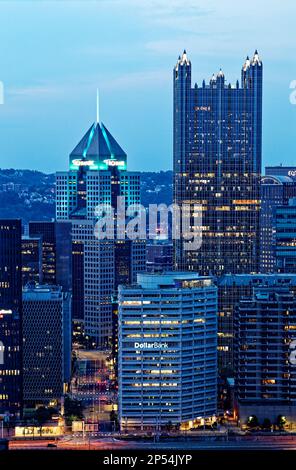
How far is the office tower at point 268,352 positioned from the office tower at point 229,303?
73.5 inches

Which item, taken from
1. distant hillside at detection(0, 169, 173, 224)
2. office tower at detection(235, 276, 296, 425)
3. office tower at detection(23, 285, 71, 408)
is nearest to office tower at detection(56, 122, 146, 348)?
distant hillside at detection(0, 169, 173, 224)

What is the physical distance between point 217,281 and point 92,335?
→ 555 centimetres

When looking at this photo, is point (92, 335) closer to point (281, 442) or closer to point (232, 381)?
point (232, 381)

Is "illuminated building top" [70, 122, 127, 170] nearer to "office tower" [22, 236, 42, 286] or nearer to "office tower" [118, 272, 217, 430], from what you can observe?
"office tower" [22, 236, 42, 286]

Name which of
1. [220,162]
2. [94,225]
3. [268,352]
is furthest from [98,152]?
[268,352]

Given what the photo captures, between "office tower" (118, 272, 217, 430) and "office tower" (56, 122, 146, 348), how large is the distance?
16.8 feet

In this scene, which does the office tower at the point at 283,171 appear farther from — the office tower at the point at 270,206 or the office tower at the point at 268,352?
the office tower at the point at 268,352

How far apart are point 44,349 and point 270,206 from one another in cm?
816

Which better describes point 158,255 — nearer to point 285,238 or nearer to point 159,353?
point 285,238

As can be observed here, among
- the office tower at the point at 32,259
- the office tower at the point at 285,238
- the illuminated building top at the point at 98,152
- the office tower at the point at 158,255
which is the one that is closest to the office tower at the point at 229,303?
the office tower at the point at 285,238

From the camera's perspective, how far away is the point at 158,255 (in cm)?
2198

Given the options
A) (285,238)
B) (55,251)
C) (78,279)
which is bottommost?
Answer: (78,279)

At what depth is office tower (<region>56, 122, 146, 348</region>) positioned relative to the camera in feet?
68.8

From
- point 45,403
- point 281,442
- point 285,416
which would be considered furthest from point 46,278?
point 281,442
